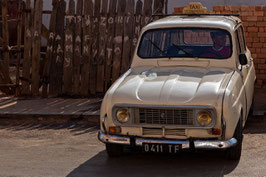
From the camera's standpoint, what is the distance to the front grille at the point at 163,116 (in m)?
6.50

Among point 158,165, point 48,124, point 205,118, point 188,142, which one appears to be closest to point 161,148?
point 188,142

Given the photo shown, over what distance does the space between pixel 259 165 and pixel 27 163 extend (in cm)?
279

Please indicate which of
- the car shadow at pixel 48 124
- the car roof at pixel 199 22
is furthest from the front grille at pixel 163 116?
the car shadow at pixel 48 124

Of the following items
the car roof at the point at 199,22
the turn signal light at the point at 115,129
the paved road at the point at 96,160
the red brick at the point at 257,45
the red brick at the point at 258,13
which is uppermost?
the car roof at the point at 199,22

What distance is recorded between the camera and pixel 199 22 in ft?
26.1

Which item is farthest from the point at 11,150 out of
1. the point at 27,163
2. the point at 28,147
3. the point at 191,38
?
the point at 191,38

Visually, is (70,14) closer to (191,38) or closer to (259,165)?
Answer: (191,38)

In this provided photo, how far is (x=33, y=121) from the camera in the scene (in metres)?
9.98

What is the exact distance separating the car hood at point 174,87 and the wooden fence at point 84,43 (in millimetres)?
4190

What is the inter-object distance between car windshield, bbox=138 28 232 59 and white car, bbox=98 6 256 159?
1cm

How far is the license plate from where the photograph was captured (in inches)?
254

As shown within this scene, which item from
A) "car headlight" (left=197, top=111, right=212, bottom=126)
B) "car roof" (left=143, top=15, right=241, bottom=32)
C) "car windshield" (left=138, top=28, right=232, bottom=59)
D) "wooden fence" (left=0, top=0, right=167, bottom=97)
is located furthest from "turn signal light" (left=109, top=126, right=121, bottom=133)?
"wooden fence" (left=0, top=0, right=167, bottom=97)

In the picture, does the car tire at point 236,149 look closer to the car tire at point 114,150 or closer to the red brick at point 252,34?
the car tire at point 114,150

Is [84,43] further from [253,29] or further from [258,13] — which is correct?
[258,13]
